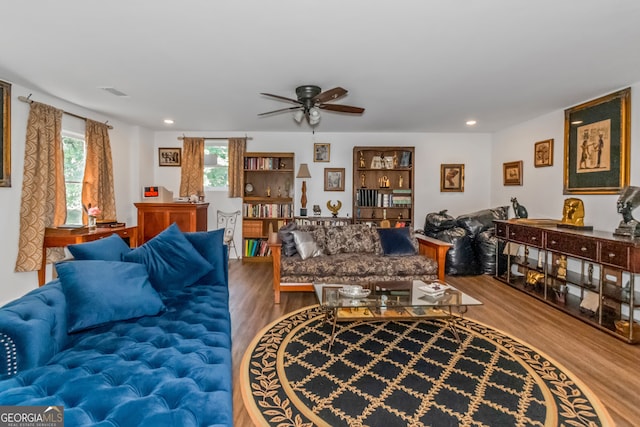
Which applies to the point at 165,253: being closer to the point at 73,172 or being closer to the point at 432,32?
the point at 432,32

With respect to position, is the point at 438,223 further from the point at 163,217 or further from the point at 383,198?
the point at 163,217

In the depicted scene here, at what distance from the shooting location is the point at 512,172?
5.52 meters

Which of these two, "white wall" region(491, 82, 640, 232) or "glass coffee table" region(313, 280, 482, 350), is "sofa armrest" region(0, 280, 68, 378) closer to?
"glass coffee table" region(313, 280, 482, 350)

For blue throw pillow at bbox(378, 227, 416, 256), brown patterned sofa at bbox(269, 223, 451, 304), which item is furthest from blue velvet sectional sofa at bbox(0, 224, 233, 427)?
blue throw pillow at bbox(378, 227, 416, 256)

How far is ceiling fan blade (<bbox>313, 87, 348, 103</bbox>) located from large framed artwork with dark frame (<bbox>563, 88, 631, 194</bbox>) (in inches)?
119

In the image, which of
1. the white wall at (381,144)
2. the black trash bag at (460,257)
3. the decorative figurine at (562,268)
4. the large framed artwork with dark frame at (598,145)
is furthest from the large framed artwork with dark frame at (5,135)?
the large framed artwork with dark frame at (598,145)

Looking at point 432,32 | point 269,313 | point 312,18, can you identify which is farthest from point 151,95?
point 432,32

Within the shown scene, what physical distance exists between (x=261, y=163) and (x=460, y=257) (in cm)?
367

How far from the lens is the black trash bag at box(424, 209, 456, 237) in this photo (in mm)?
5395

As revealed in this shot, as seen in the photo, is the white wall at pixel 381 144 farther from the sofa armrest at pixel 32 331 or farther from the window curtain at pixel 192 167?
the sofa armrest at pixel 32 331

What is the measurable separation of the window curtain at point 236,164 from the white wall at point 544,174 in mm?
4585

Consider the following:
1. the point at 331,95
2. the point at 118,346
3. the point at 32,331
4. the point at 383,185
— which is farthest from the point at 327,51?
the point at 383,185

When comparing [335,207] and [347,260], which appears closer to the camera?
[347,260]

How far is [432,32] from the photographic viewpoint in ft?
7.95
